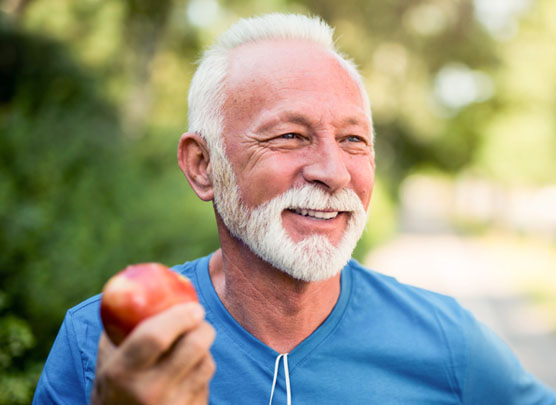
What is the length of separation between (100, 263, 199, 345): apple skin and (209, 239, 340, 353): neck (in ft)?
1.93

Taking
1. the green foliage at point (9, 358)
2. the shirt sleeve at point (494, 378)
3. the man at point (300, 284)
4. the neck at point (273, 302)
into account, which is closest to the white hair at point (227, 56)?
the man at point (300, 284)

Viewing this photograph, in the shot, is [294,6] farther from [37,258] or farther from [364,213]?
[364,213]

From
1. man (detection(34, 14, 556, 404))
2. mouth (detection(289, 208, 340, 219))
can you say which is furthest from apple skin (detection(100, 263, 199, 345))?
mouth (detection(289, 208, 340, 219))

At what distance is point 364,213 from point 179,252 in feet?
13.0

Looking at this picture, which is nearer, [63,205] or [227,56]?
[227,56]

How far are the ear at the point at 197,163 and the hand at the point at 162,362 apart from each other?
0.99 m

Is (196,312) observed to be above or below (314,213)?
below

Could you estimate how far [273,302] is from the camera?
211cm

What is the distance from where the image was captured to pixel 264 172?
2.03 m

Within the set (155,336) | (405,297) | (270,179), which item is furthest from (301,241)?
(155,336)

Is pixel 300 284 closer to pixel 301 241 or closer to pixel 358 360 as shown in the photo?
pixel 301 241

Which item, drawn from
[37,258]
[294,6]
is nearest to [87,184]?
[37,258]

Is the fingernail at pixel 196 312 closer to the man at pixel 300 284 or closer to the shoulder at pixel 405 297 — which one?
the man at pixel 300 284

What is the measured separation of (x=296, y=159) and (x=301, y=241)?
0.95 feet
